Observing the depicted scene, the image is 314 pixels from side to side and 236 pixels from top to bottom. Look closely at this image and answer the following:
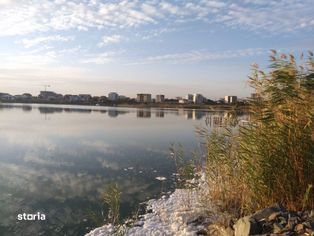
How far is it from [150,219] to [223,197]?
7.29 ft

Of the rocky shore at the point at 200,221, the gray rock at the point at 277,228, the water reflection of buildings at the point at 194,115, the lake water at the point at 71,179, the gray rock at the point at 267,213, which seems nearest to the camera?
the gray rock at the point at 277,228

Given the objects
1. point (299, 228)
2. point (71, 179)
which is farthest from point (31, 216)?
point (299, 228)

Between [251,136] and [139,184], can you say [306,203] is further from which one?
[139,184]

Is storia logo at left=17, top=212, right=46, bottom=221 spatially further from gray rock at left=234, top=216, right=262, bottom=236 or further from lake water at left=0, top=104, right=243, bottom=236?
gray rock at left=234, top=216, right=262, bottom=236

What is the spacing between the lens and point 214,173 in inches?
436

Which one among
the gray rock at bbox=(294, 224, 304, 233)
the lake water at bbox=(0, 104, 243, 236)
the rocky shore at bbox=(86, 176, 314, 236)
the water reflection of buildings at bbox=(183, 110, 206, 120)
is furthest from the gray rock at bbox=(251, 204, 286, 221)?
the water reflection of buildings at bbox=(183, 110, 206, 120)

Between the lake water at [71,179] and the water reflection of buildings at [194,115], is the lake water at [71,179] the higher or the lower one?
the lower one

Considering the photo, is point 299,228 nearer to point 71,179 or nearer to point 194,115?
point 71,179

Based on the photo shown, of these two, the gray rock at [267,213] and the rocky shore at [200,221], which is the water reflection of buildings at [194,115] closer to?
the rocky shore at [200,221]

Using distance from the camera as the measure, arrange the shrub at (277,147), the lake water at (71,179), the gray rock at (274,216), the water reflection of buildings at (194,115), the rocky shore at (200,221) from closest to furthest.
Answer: the rocky shore at (200,221) < the gray rock at (274,216) < the shrub at (277,147) < the lake water at (71,179) < the water reflection of buildings at (194,115)

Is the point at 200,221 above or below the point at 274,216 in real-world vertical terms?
below

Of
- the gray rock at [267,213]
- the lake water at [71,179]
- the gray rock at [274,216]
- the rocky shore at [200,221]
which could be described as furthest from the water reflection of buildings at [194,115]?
the gray rock at [274,216]

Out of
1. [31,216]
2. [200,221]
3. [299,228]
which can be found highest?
[299,228]

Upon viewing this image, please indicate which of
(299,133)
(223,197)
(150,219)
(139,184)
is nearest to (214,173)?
(223,197)
